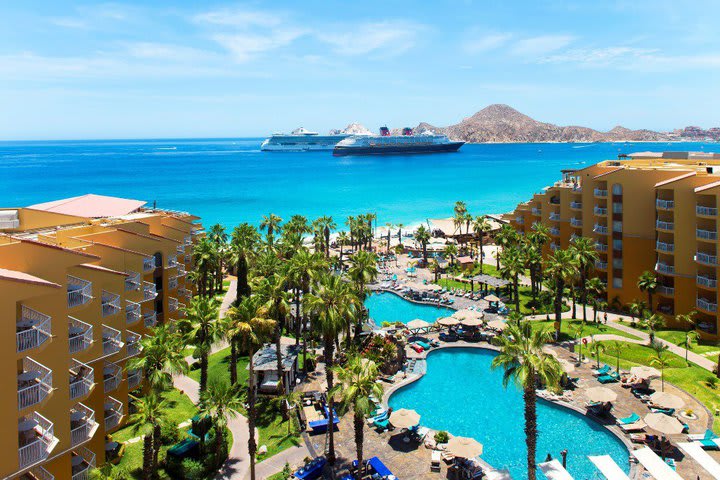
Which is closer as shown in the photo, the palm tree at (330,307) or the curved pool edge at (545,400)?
the curved pool edge at (545,400)

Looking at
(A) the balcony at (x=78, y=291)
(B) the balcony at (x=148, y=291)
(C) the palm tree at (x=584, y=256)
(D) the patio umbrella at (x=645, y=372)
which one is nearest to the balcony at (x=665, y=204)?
(C) the palm tree at (x=584, y=256)

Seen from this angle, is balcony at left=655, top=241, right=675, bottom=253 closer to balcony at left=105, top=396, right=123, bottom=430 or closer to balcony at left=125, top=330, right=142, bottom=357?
balcony at left=125, top=330, right=142, bottom=357

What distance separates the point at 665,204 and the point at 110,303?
45499 mm

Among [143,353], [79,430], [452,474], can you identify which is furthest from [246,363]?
[452,474]

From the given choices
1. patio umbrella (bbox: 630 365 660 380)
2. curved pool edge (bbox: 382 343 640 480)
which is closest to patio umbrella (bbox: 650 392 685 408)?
curved pool edge (bbox: 382 343 640 480)

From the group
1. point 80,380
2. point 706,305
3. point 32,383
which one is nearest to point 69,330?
point 80,380

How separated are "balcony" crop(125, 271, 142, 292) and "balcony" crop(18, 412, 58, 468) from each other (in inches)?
457

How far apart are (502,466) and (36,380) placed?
2223cm

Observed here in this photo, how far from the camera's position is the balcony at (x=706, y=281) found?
133 ft

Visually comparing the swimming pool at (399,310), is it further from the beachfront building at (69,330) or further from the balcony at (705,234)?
the balcony at (705,234)

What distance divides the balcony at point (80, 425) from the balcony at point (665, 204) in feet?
154

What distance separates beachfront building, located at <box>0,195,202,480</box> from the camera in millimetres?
17984

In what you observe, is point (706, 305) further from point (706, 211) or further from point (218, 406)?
point (218, 406)

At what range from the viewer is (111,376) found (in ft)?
92.1
